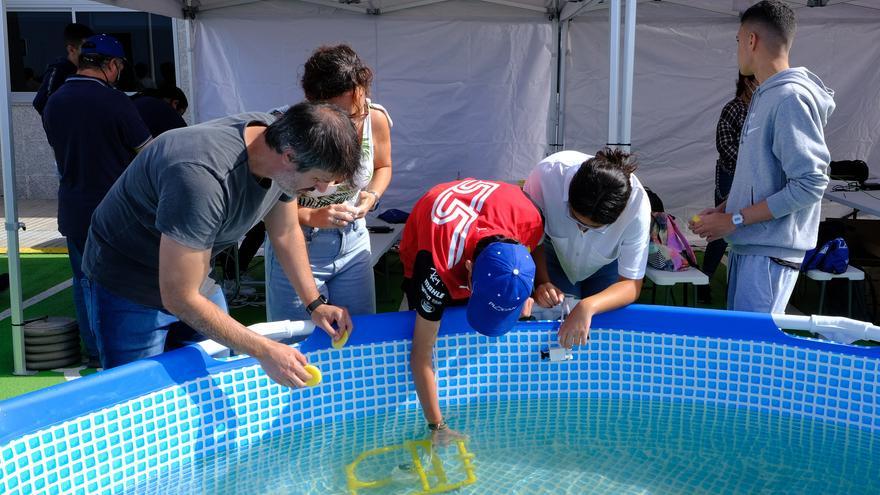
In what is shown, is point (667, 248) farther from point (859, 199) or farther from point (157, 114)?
point (157, 114)

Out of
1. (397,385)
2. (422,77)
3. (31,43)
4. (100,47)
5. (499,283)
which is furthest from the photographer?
(31,43)

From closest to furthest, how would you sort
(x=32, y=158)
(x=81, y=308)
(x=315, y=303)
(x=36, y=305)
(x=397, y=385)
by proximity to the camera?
(x=315, y=303) → (x=397, y=385) → (x=81, y=308) → (x=36, y=305) → (x=32, y=158)

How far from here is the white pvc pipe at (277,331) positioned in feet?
7.66

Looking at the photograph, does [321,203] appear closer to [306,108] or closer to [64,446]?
[306,108]

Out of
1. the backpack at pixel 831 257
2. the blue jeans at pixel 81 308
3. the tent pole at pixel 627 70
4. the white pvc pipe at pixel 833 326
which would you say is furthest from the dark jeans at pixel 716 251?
the blue jeans at pixel 81 308

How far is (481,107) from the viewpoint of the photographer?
22.4ft

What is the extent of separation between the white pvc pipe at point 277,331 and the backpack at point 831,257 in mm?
2997

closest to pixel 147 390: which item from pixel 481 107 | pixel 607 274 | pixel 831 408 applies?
pixel 607 274

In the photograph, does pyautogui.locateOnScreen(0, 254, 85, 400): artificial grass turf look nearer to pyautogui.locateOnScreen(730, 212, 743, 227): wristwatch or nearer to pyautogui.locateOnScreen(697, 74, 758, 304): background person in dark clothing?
pyautogui.locateOnScreen(730, 212, 743, 227): wristwatch

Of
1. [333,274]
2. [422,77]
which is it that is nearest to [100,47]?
Result: [333,274]

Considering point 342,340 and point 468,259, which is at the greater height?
point 468,259

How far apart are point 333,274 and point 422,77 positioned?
14.7ft

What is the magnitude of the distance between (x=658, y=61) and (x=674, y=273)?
10.5ft

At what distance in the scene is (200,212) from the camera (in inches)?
66.3
